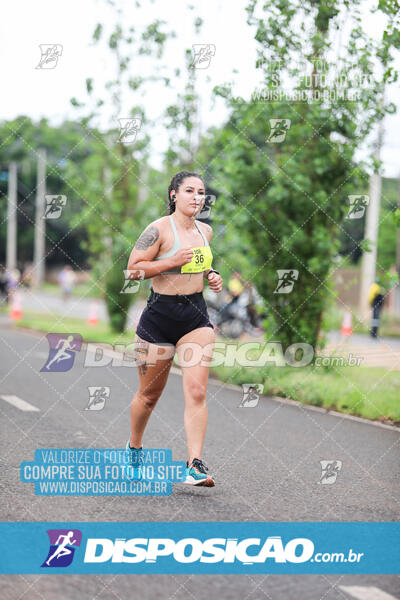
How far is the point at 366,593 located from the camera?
3.70 meters

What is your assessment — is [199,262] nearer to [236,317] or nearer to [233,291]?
[236,317]

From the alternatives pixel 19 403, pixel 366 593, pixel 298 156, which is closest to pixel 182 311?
pixel 366 593

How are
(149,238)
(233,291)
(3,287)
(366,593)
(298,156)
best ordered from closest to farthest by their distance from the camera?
(366,593)
(149,238)
(298,156)
(233,291)
(3,287)

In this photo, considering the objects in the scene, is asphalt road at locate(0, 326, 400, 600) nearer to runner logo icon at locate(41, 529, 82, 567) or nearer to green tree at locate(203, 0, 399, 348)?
runner logo icon at locate(41, 529, 82, 567)

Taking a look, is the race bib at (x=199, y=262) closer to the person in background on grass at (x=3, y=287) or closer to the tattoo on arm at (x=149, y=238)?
the tattoo on arm at (x=149, y=238)

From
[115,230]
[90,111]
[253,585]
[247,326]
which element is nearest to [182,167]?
[90,111]

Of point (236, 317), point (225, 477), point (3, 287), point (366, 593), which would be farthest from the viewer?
point (3, 287)

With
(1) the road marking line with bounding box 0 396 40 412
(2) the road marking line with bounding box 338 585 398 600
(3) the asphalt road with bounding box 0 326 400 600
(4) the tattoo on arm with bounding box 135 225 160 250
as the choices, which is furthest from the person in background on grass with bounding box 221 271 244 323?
(2) the road marking line with bounding box 338 585 398 600

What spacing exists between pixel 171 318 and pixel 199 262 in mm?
372

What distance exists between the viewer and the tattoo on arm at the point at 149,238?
5.18 meters

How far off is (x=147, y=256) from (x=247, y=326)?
1448cm

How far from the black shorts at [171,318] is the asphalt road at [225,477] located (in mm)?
938

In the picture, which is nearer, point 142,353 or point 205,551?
point 205,551

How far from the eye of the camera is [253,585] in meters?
3.78
